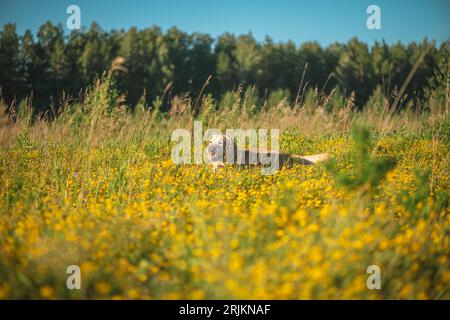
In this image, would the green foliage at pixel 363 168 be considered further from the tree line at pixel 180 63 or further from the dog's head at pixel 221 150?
the tree line at pixel 180 63

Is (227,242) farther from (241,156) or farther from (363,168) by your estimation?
(241,156)

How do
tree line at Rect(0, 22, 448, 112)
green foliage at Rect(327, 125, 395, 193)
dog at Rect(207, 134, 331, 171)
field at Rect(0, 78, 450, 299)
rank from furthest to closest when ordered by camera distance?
tree line at Rect(0, 22, 448, 112) → dog at Rect(207, 134, 331, 171) → green foliage at Rect(327, 125, 395, 193) → field at Rect(0, 78, 450, 299)

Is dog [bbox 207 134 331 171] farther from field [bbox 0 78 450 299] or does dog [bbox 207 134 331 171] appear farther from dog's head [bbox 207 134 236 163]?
field [bbox 0 78 450 299]

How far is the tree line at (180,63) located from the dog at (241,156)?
1990 centimetres

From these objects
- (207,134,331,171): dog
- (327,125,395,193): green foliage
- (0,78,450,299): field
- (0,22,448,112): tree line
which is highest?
(0,22,448,112): tree line

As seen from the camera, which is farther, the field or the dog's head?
the dog's head

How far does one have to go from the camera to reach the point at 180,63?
136ft

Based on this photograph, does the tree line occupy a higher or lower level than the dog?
higher

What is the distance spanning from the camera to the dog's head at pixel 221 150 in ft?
18.5

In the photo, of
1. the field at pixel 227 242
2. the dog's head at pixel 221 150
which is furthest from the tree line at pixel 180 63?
the field at pixel 227 242

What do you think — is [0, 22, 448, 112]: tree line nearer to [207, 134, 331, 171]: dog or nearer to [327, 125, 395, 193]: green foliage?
[207, 134, 331, 171]: dog

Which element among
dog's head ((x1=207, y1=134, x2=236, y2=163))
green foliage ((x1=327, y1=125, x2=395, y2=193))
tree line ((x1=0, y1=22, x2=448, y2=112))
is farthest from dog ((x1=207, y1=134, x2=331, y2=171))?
tree line ((x1=0, y1=22, x2=448, y2=112))

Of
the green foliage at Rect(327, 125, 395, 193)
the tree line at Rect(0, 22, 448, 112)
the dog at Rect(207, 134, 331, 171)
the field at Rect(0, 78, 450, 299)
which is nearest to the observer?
the field at Rect(0, 78, 450, 299)

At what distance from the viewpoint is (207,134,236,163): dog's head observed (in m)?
5.64
